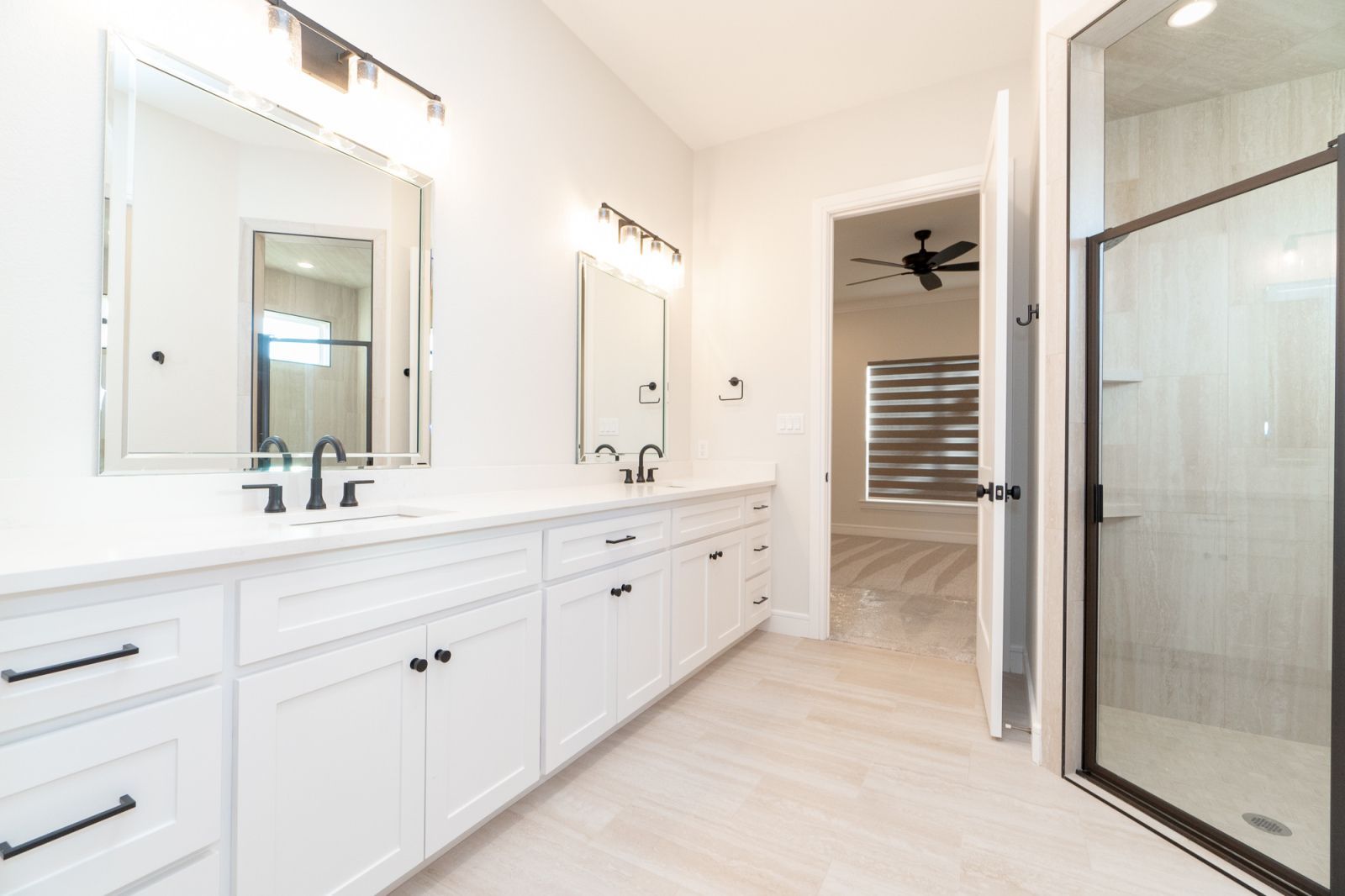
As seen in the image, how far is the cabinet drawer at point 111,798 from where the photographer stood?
0.80 m

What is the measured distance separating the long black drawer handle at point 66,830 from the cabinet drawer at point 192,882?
0.48ft

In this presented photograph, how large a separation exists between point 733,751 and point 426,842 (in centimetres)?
107

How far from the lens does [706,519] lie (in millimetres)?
2578

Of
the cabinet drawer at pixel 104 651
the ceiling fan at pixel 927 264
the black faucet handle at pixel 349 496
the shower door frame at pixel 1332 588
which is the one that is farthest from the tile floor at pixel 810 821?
the ceiling fan at pixel 927 264

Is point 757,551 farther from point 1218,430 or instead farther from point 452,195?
point 452,195

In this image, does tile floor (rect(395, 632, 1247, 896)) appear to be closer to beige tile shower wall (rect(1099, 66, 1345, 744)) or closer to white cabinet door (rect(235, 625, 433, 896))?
white cabinet door (rect(235, 625, 433, 896))

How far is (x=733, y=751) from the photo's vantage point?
2062mm

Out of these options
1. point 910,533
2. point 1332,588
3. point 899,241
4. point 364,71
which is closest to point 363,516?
point 364,71

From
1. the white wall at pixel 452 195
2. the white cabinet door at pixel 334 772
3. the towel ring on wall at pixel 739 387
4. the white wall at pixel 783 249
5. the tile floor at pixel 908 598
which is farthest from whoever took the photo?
the towel ring on wall at pixel 739 387

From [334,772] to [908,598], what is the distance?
3752 mm

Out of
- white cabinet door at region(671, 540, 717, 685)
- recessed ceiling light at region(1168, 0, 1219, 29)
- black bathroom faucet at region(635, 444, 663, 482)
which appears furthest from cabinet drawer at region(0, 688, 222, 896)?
recessed ceiling light at region(1168, 0, 1219, 29)

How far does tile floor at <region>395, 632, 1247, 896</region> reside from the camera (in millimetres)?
1452

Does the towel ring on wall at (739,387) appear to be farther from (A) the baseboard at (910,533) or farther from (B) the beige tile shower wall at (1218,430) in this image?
(A) the baseboard at (910,533)

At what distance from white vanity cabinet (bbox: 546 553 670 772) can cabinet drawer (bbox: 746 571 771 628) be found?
0.86 metres
